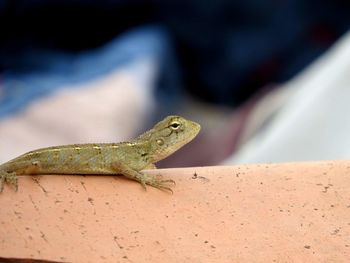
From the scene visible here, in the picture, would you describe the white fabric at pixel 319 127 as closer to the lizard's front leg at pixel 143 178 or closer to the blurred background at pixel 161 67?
the blurred background at pixel 161 67

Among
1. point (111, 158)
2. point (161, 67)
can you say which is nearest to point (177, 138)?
point (111, 158)

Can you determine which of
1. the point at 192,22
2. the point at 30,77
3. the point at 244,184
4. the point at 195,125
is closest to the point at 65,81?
the point at 30,77

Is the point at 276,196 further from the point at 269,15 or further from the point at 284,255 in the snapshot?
the point at 269,15

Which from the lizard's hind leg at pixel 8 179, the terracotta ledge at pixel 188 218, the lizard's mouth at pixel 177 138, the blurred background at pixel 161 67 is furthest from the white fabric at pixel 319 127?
the lizard's hind leg at pixel 8 179

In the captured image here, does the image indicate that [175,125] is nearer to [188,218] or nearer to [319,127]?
[188,218]

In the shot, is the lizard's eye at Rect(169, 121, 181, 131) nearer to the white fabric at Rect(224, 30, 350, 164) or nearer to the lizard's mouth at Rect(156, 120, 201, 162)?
the lizard's mouth at Rect(156, 120, 201, 162)

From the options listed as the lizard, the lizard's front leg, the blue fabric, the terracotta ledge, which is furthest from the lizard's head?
the blue fabric
